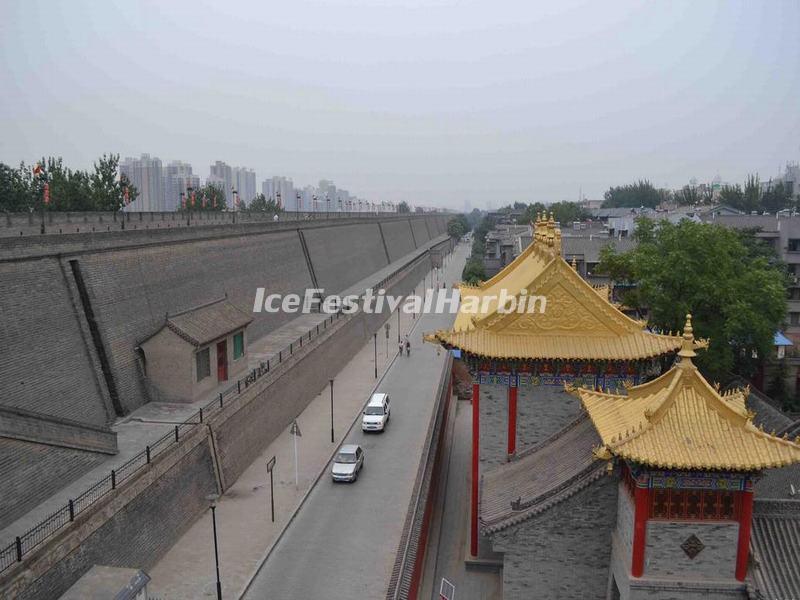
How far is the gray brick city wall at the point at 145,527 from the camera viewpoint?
11203 millimetres

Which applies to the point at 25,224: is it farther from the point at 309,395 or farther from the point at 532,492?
the point at 532,492

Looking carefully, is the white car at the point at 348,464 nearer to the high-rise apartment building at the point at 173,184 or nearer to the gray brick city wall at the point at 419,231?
the high-rise apartment building at the point at 173,184

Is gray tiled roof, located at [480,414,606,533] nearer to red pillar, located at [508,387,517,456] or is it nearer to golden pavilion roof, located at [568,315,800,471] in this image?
red pillar, located at [508,387,517,456]

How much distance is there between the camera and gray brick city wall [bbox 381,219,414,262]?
69.7 metres

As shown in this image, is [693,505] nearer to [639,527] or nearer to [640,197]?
[639,527]

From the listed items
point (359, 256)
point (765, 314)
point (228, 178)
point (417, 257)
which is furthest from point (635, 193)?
point (765, 314)

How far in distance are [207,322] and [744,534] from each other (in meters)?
16.9

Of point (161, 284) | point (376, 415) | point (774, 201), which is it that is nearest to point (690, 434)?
point (376, 415)

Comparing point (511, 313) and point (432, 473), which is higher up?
point (511, 313)

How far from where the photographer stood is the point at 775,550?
33.4 ft

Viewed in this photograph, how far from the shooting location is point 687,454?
9.59 meters

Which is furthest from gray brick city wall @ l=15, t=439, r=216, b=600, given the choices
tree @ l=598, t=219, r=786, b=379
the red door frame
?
tree @ l=598, t=219, r=786, b=379

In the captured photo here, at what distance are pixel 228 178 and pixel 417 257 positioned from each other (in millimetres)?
48913

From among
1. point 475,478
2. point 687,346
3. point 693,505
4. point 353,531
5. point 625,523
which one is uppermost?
point 687,346
